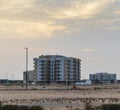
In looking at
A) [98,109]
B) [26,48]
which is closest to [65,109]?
[98,109]

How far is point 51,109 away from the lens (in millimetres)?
38125

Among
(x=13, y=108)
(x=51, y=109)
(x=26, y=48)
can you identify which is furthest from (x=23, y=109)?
(x=26, y=48)

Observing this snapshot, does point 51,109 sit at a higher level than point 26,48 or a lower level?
lower

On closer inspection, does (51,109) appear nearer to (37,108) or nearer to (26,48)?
(37,108)

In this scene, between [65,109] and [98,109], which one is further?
[65,109]

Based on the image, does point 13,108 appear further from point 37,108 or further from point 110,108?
point 110,108

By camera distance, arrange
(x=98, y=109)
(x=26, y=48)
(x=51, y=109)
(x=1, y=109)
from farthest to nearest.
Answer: (x=26, y=48) < (x=51, y=109) < (x=98, y=109) < (x=1, y=109)

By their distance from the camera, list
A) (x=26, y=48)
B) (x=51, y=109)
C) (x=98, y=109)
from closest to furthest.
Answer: (x=98, y=109) → (x=51, y=109) → (x=26, y=48)

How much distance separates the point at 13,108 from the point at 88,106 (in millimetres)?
5018

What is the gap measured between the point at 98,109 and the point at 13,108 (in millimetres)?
6073

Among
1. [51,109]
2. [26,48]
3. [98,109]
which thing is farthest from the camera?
[26,48]

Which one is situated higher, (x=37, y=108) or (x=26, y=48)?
(x=26, y=48)

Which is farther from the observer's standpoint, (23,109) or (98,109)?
(98,109)

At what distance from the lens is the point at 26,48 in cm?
13500
